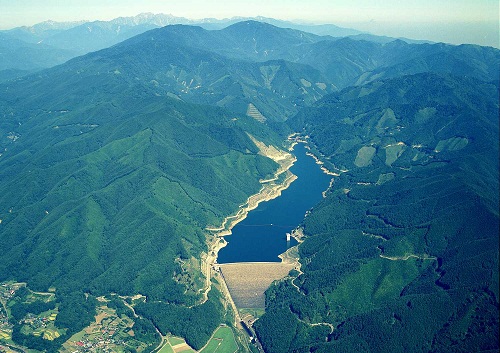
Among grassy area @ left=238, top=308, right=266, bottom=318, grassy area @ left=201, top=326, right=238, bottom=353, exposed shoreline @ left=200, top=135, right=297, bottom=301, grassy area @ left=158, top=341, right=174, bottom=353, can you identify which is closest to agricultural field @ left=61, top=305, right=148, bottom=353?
grassy area @ left=158, top=341, right=174, bottom=353

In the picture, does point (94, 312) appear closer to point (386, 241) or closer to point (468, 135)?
point (386, 241)

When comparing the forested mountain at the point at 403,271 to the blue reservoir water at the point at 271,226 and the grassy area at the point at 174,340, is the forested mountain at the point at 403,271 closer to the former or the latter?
the blue reservoir water at the point at 271,226

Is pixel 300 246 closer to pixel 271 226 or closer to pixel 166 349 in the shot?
pixel 271 226

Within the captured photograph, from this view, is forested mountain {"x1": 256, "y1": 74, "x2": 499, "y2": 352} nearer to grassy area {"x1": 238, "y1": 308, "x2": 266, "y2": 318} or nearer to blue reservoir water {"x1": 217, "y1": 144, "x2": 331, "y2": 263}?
grassy area {"x1": 238, "y1": 308, "x2": 266, "y2": 318}

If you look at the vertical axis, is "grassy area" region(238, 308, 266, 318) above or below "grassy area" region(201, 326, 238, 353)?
below

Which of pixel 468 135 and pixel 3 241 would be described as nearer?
pixel 3 241

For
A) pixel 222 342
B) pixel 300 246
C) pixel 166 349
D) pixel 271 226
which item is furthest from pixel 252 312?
pixel 271 226

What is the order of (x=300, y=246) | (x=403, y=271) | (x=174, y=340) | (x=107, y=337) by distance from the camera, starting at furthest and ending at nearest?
1. (x=300, y=246)
2. (x=403, y=271)
3. (x=174, y=340)
4. (x=107, y=337)

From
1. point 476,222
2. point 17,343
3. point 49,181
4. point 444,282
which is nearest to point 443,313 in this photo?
point 444,282
